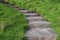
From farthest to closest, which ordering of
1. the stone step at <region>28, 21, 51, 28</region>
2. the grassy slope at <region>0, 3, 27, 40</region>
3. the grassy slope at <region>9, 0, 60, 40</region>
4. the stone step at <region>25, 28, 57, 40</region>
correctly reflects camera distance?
the grassy slope at <region>9, 0, 60, 40</region>
the stone step at <region>28, 21, 51, 28</region>
the stone step at <region>25, 28, 57, 40</region>
the grassy slope at <region>0, 3, 27, 40</region>

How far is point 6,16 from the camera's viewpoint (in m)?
7.39

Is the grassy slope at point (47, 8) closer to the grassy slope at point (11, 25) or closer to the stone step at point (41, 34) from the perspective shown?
the stone step at point (41, 34)

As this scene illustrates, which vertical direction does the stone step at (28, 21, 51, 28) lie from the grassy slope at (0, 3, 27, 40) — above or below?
below

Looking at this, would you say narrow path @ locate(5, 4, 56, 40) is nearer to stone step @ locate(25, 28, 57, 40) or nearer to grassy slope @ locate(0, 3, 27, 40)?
stone step @ locate(25, 28, 57, 40)

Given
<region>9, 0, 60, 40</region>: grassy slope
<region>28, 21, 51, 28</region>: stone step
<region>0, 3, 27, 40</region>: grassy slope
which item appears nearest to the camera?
<region>0, 3, 27, 40</region>: grassy slope

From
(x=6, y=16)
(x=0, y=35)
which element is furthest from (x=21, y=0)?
(x=0, y=35)

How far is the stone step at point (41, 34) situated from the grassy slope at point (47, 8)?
238 millimetres

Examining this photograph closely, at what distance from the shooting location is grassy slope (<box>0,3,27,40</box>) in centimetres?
611

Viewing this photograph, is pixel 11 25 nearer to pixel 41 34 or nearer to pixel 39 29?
pixel 39 29

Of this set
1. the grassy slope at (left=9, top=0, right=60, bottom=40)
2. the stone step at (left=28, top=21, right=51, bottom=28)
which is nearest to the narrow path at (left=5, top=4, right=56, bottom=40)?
the stone step at (left=28, top=21, right=51, bottom=28)

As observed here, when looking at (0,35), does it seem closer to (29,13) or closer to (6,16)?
(6,16)

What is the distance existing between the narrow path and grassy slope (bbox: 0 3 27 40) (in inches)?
9.3

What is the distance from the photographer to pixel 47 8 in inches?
336

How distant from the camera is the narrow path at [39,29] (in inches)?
247
